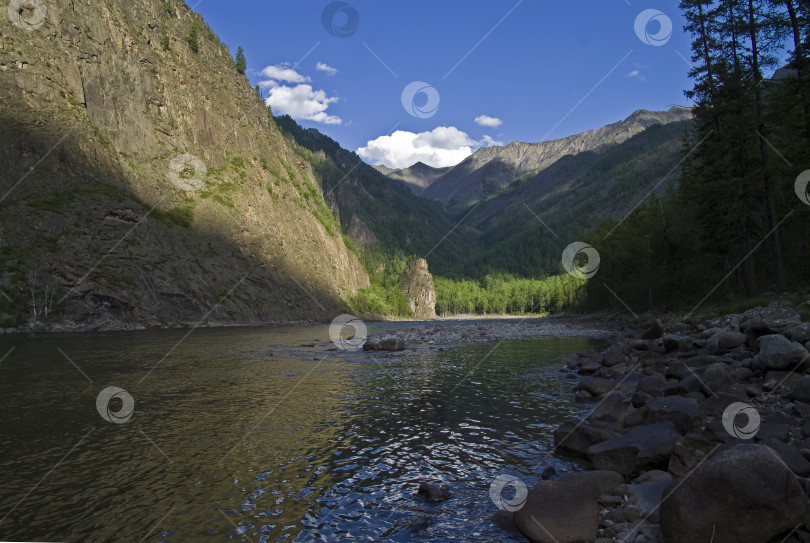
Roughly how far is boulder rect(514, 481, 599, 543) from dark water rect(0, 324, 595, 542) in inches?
26.9

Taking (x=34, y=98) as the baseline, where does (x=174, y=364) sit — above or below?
below

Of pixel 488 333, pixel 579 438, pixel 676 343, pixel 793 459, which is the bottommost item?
pixel 488 333

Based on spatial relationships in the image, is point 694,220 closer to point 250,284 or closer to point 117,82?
point 250,284

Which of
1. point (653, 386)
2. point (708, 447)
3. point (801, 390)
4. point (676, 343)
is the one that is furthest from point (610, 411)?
point (676, 343)

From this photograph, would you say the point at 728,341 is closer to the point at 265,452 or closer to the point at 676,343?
the point at 676,343

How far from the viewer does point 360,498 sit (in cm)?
965

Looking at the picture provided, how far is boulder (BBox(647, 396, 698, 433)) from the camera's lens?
11992mm

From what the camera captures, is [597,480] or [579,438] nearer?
[597,480]

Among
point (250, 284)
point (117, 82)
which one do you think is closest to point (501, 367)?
point (250, 284)

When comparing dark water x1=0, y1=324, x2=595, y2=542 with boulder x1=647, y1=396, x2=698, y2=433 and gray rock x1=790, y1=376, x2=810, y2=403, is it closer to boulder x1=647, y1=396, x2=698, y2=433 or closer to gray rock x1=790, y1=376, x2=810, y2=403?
boulder x1=647, y1=396, x2=698, y2=433

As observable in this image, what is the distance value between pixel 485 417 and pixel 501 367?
1312 centimetres

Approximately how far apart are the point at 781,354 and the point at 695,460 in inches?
346

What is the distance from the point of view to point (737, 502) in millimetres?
7008

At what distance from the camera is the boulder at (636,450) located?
33.0 ft
